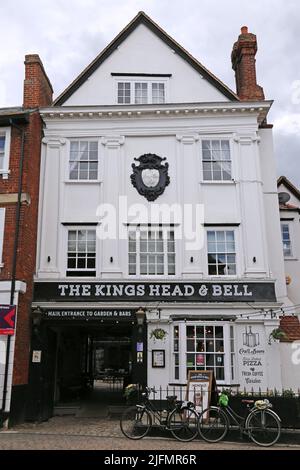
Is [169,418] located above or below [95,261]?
below

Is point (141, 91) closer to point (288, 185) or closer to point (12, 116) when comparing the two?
point (12, 116)

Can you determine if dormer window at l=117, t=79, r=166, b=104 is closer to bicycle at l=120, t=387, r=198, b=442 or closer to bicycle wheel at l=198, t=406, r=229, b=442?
bicycle at l=120, t=387, r=198, b=442

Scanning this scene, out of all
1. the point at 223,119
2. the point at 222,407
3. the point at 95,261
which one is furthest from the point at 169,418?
the point at 223,119

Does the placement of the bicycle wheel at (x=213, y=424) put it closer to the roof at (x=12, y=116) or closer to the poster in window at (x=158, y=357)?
the poster in window at (x=158, y=357)

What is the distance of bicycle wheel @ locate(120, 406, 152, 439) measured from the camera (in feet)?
37.6

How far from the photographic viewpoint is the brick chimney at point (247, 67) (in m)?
16.9

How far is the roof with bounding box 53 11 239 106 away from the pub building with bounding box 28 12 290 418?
2.0 inches

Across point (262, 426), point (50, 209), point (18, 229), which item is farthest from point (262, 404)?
point (50, 209)

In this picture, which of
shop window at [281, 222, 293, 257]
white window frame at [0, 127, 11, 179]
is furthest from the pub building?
shop window at [281, 222, 293, 257]

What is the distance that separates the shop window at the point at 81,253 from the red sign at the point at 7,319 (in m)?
2.60

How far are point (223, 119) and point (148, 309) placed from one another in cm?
710

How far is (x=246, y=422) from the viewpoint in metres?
10.9

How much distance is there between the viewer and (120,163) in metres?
16.4

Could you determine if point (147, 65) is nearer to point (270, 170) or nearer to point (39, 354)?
point (270, 170)
